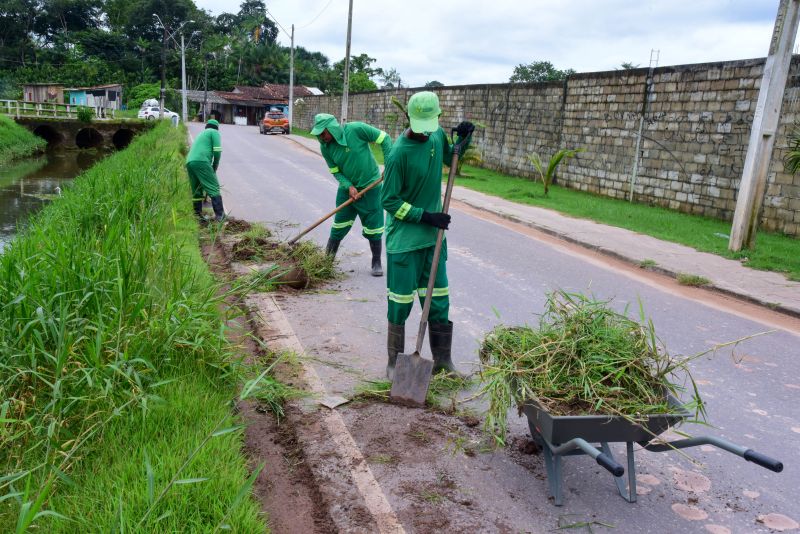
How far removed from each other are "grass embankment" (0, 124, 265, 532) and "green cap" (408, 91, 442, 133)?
5.91 ft

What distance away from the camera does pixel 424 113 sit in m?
4.12

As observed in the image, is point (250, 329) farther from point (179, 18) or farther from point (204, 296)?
point (179, 18)

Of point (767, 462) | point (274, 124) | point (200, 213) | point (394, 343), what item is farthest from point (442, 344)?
point (274, 124)

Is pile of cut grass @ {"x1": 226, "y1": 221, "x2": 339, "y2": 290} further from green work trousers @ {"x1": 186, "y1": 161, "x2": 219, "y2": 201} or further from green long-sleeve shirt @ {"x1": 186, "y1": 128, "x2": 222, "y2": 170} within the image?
green long-sleeve shirt @ {"x1": 186, "y1": 128, "x2": 222, "y2": 170}

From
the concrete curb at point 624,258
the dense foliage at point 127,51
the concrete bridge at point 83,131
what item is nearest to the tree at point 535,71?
the dense foliage at point 127,51

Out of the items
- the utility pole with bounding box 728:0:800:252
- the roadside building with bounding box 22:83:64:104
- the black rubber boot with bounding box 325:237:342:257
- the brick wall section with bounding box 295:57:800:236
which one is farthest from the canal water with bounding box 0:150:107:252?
the roadside building with bounding box 22:83:64:104

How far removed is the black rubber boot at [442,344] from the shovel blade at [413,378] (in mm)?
445

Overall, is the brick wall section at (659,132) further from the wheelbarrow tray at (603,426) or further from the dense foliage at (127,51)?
the dense foliage at (127,51)

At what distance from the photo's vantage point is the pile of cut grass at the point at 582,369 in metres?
3.03

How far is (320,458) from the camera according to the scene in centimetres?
347

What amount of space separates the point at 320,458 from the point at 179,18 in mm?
87322

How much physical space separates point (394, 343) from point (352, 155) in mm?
3316

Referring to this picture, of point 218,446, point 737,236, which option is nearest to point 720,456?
point 218,446

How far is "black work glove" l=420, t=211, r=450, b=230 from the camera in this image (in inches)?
166
